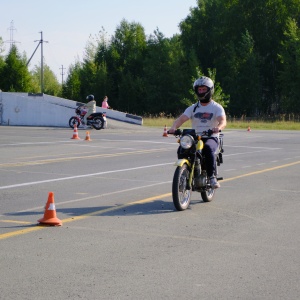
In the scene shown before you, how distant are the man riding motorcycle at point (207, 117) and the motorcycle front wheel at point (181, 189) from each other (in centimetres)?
57

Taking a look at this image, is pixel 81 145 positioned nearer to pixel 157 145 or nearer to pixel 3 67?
pixel 157 145

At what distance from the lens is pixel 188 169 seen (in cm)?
1077

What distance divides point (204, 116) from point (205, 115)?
2 cm

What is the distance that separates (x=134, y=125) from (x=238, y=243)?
127 feet

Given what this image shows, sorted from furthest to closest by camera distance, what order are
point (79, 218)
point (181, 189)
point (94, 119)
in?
point (94, 119)
point (181, 189)
point (79, 218)

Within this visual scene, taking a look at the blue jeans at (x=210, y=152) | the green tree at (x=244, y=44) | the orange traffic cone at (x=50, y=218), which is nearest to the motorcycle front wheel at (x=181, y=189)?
the blue jeans at (x=210, y=152)

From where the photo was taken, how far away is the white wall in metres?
46.0

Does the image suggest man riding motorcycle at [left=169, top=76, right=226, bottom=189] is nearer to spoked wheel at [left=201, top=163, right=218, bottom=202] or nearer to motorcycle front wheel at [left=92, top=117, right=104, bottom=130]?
spoked wheel at [left=201, top=163, right=218, bottom=202]

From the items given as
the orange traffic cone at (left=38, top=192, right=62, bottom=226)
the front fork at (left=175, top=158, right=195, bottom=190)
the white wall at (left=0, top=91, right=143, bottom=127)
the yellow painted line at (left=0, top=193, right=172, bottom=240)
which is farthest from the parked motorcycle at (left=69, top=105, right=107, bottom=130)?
the orange traffic cone at (left=38, top=192, right=62, bottom=226)

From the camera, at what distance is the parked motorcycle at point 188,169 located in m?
10.4

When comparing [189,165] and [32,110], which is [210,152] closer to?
[189,165]

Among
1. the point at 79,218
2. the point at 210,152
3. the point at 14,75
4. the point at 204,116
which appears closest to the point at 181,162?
the point at 210,152

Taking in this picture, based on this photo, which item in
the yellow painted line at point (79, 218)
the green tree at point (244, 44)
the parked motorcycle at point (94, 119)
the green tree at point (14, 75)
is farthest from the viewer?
the green tree at point (244, 44)

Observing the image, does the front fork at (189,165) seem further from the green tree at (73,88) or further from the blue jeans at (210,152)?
the green tree at (73,88)
